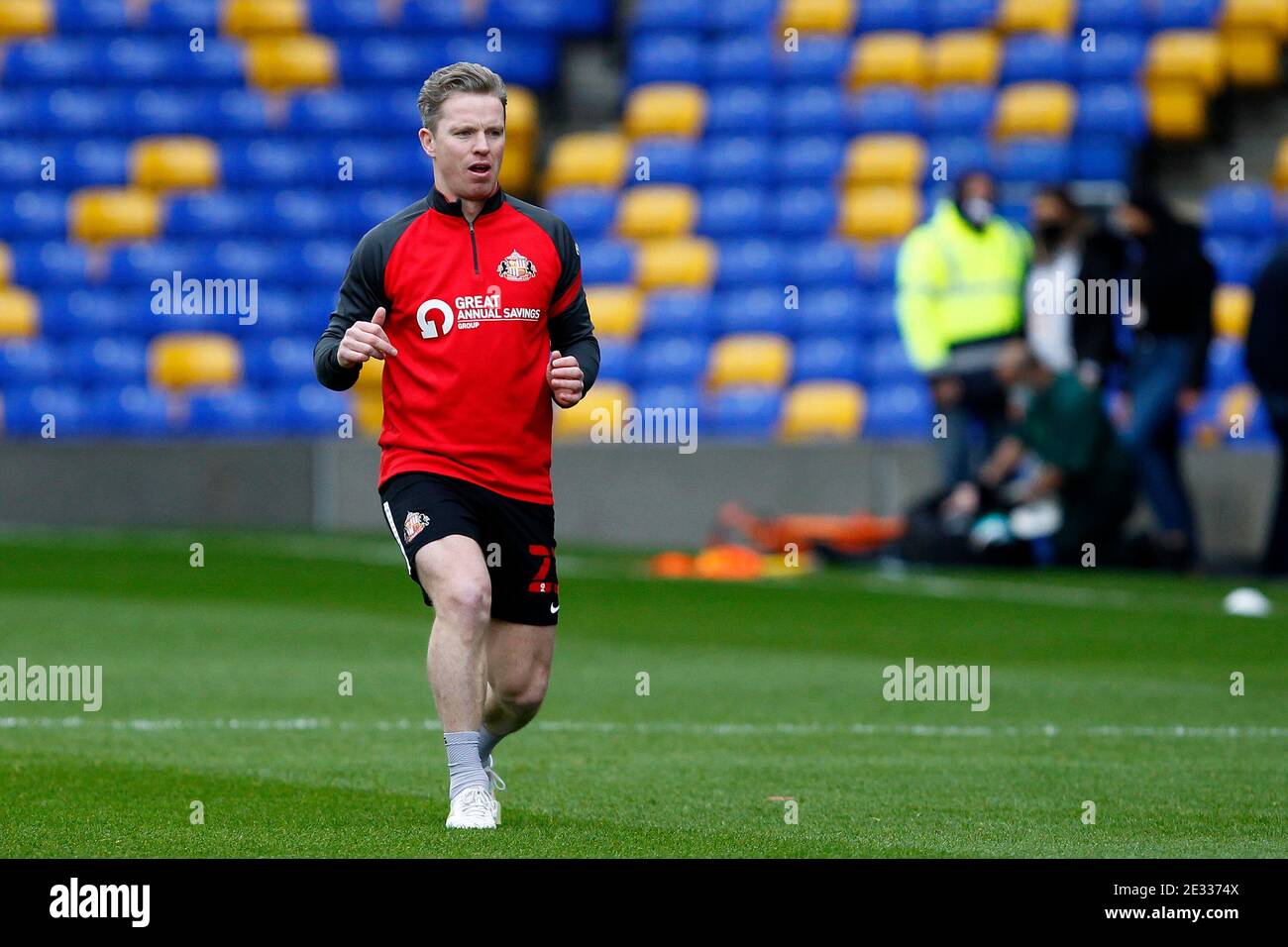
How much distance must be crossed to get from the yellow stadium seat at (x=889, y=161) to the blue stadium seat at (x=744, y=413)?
2189 millimetres

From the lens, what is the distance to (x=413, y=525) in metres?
6.17

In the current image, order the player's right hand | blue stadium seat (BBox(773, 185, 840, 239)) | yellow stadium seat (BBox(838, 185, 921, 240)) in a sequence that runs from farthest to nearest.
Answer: blue stadium seat (BBox(773, 185, 840, 239)), yellow stadium seat (BBox(838, 185, 921, 240)), the player's right hand

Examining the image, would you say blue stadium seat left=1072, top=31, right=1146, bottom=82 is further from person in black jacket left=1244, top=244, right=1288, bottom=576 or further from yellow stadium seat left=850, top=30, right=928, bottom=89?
person in black jacket left=1244, top=244, right=1288, bottom=576

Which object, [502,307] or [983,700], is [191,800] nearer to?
[502,307]

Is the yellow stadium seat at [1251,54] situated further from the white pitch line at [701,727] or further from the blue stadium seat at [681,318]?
the white pitch line at [701,727]

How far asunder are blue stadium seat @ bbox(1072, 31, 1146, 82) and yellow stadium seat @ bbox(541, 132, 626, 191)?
13.4 feet

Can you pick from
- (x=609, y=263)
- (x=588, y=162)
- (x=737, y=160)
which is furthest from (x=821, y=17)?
(x=609, y=263)

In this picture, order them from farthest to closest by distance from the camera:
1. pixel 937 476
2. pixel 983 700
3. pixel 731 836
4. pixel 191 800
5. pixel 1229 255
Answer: pixel 1229 255 → pixel 937 476 → pixel 983 700 → pixel 191 800 → pixel 731 836

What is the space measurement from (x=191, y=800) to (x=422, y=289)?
5.28 feet

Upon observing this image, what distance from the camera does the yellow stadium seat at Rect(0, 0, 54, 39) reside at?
22516mm

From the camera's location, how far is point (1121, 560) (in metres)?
14.8

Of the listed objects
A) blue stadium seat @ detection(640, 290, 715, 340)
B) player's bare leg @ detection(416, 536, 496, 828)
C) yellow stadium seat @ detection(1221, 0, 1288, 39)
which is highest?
yellow stadium seat @ detection(1221, 0, 1288, 39)

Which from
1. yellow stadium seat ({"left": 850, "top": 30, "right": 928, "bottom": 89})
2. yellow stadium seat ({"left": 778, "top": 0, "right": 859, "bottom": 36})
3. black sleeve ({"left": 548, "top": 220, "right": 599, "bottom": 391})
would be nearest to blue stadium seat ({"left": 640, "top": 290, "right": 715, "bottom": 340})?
yellow stadium seat ({"left": 850, "top": 30, "right": 928, "bottom": 89})
